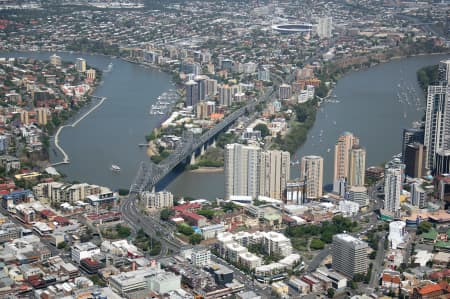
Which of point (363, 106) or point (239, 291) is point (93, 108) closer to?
point (363, 106)

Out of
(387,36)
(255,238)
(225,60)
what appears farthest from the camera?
(387,36)

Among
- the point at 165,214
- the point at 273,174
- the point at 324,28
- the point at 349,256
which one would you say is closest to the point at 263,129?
the point at 273,174

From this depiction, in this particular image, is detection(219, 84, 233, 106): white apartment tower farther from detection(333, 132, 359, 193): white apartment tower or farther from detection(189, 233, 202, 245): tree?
detection(189, 233, 202, 245): tree

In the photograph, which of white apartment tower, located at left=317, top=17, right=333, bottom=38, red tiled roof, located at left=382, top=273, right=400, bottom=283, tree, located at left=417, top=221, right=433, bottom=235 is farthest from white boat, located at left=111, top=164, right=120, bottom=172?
white apartment tower, located at left=317, top=17, right=333, bottom=38

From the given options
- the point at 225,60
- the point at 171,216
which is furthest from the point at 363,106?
the point at 171,216

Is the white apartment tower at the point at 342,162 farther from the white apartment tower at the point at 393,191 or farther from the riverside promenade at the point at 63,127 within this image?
the riverside promenade at the point at 63,127

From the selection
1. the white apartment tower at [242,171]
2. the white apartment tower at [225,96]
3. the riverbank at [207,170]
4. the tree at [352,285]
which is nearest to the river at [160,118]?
the riverbank at [207,170]

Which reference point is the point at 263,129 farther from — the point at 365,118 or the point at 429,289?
the point at 429,289

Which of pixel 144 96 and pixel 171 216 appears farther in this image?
pixel 144 96
